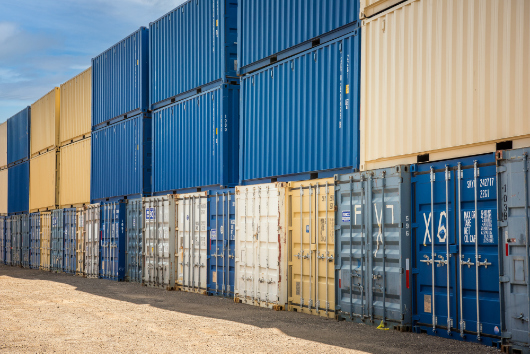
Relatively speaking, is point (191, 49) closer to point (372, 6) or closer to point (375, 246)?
point (372, 6)

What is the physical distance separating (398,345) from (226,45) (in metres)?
9.74

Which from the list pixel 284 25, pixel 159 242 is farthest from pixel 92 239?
pixel 284 25

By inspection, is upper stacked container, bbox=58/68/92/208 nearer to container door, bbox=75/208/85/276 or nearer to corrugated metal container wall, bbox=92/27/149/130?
container door, bbox=75/208/85/276

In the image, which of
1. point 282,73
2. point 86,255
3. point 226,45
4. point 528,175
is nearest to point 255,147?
point 282,73

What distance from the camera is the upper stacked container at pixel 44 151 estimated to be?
27.8 metres

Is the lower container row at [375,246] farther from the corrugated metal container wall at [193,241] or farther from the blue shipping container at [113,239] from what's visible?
the blue shipping container at [113,239]

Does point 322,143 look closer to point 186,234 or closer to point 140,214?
point 186,234

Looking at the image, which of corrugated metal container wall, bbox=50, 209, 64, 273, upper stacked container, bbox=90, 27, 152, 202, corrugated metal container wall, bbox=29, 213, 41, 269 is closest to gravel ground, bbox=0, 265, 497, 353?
upper stacked container, bbox=90, 27, 152, 202

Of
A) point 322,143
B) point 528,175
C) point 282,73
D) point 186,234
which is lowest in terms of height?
point 186,234

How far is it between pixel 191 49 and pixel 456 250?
1085 centimetres

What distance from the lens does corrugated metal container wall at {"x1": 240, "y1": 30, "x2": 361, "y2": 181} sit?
11805 millimetres

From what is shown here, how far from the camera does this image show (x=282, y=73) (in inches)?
542

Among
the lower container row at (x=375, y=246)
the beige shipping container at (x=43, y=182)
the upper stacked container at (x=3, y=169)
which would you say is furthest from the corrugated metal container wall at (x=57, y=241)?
the upper stacked container at (x=3, y=169)

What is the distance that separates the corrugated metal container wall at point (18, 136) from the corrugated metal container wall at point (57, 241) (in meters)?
7.41
